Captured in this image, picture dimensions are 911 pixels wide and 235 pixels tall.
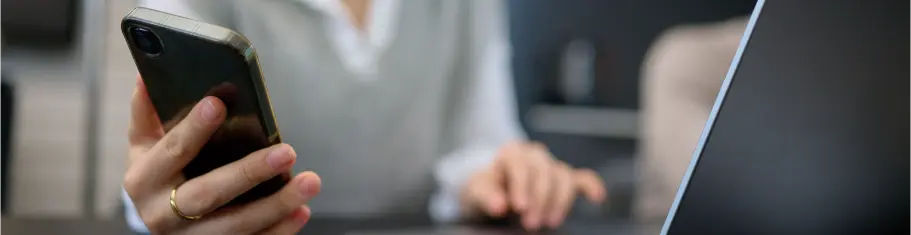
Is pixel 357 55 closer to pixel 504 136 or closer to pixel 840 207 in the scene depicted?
pixel 504 136

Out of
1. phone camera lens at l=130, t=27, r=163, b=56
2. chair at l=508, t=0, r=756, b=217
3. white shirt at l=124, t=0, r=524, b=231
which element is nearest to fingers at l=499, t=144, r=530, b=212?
white shirt at l=124, t=0, r=524, b=231

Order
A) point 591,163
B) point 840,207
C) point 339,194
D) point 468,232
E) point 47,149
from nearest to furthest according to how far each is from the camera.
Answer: point 840,207
point 468,232
point 339,194
point 47,149
point 591,163

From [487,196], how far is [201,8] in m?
0.55

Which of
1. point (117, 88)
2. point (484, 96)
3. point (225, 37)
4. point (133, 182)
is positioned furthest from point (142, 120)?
point (117, 88)

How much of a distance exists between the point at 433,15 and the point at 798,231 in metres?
0.93

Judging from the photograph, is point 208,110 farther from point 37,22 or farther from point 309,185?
point 37,22

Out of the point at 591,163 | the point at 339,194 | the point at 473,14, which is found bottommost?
the point at 591,163

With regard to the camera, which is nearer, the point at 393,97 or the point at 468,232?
the point at 468,232

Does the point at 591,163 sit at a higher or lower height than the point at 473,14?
lower

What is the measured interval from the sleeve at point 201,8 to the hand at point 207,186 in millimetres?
529

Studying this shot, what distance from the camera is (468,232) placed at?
2.08ft

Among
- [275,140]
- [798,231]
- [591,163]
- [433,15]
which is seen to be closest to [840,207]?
[798,231]

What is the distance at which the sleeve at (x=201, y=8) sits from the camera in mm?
942

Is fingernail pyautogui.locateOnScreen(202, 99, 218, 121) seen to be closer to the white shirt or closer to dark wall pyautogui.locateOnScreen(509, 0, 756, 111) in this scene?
the white shirt
